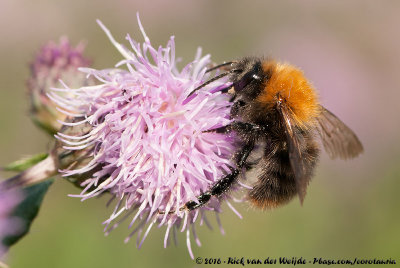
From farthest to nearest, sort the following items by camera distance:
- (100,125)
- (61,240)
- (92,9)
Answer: (92,9) → (61,240) → (100,125)

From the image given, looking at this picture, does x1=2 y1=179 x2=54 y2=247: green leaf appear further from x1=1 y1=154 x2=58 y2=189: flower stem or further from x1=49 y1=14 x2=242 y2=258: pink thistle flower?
x1=49 y1=14 x2=242 y2=258: pink thistle flower

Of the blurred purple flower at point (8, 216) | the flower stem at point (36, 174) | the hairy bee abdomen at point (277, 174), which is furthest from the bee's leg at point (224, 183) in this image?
the blurred purple flower at point (8, 216)

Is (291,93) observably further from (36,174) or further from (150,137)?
(36,174)

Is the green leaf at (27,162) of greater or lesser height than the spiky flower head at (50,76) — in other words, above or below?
below

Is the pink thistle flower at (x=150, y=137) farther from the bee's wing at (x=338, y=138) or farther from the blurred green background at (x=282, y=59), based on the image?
the blurred green background at (x=282, y=59)

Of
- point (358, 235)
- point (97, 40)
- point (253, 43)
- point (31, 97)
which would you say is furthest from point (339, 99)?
point (31, 97)

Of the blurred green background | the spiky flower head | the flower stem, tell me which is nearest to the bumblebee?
the flower stem

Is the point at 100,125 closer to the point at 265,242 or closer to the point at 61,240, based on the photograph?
the point at 61,240
